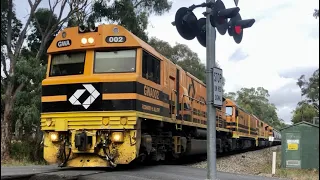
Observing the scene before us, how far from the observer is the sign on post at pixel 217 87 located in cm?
683

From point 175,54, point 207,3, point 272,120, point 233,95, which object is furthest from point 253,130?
point 233,95

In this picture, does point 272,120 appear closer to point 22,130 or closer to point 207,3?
point 22,130

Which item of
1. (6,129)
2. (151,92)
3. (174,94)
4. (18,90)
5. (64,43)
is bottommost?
(6,129)

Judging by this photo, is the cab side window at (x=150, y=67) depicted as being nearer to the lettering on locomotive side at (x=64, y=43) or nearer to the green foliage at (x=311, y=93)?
the lettering on locomotive side at (x=64, y=43)

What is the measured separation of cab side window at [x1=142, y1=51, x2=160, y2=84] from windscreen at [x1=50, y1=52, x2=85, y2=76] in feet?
5.26

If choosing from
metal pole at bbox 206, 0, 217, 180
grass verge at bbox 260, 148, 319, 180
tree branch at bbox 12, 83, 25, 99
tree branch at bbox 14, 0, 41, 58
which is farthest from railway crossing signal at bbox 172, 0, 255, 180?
tree branch at bbox 14, 0, 41, 58

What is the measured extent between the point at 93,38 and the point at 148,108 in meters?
2.32

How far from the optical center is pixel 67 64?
1105cm

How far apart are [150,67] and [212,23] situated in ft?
15.5

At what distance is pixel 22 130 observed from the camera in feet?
62.0

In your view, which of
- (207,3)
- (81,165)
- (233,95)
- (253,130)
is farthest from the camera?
(233,95)

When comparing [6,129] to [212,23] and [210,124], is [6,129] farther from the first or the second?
[212,23]

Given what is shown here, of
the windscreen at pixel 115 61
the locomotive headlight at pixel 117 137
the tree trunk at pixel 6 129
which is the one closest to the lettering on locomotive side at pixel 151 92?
the windscreen at pixel 115 61

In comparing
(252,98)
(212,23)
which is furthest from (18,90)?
(252,98)
